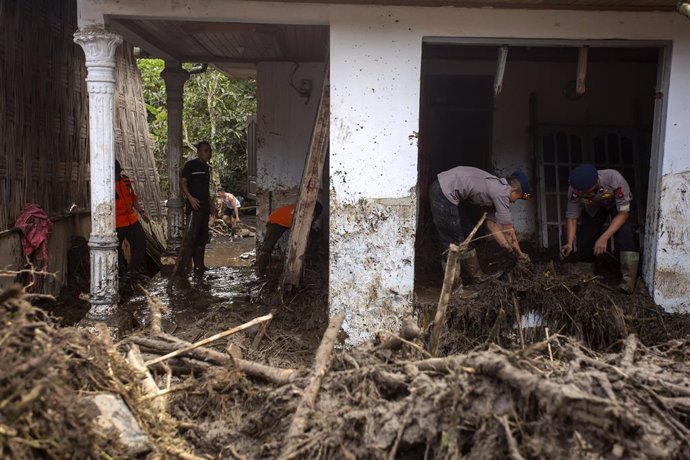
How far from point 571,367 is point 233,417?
1.80 m

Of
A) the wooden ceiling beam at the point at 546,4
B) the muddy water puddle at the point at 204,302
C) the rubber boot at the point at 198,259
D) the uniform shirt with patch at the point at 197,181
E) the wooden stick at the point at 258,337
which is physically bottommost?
the muddy water puddle at the point at 204,302

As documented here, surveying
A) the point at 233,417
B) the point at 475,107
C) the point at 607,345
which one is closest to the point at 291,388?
the point at 233,417

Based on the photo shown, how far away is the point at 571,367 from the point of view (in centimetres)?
354

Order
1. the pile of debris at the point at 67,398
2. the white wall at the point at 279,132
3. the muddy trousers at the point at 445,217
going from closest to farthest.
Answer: the pile of debris at the point at 67,398
the muddy trousers at the point at 445,217
the white wall at the point at 279,132

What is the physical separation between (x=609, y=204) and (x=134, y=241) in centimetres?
597

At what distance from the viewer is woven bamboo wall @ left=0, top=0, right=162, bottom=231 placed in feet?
24.4

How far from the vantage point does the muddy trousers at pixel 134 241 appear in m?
9.35

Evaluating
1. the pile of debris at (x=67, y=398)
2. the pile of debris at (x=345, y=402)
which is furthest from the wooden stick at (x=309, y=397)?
the pile of debris at (x=67, y=398)

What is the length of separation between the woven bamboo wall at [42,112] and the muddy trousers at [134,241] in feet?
2.59

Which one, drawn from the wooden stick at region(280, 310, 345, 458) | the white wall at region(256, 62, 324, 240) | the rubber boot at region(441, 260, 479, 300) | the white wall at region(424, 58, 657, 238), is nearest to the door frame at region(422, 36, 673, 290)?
the rubber boot at region(441, 260, 479, 300)

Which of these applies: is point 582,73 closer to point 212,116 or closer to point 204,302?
point 204,302

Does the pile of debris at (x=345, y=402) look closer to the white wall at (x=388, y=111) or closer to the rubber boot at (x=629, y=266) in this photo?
the white wall at (x=388, y=111)

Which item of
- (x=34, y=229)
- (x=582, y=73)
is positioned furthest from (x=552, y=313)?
(x=34, y=229)

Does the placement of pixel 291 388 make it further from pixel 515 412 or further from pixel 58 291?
pixel 58 291
